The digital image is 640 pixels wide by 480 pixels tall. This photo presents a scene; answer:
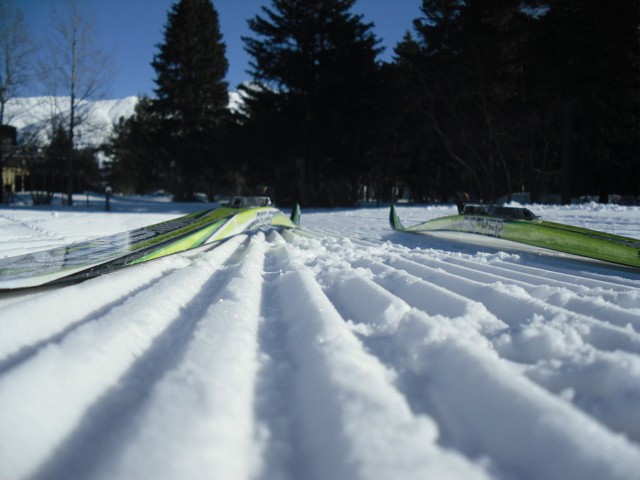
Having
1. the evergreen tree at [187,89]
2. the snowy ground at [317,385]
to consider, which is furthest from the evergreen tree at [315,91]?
the snowy ground at [317,385]

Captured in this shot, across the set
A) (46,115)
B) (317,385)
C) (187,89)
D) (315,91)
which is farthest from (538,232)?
(187,89)

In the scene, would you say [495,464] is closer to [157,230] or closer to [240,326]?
[240,326]

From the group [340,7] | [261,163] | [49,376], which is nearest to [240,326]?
[49,376]

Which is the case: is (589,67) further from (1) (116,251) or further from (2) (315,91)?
(1) (116,251)

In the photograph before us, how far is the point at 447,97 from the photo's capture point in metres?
18.8

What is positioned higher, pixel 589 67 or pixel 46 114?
pixel 589 67

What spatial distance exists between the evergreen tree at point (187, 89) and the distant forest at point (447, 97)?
1.74 meters

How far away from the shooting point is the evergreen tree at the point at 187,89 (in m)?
23.4

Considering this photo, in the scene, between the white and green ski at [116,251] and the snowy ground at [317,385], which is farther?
the white and green ski at [116,251]

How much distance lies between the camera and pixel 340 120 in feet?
55.8

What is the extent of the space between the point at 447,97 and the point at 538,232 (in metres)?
17.1

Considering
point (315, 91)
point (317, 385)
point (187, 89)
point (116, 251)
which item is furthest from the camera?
point (187, 89)

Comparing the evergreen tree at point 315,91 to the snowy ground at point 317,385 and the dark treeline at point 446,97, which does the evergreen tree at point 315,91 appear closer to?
the dark treeline at point 446,97

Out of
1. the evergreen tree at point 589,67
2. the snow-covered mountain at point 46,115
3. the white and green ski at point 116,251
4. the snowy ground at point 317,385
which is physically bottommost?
the snowy ground at point 317,385
